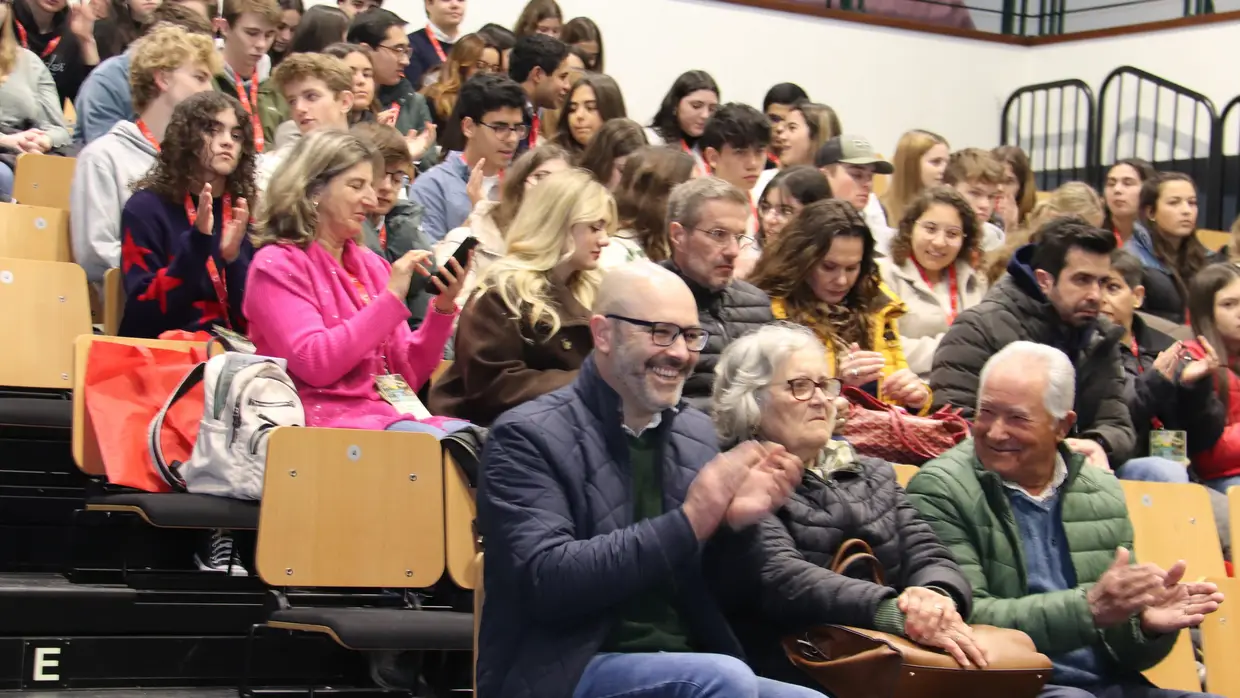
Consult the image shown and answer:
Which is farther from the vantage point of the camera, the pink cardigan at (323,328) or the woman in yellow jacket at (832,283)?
the woman in yellow jacket at (832,283)

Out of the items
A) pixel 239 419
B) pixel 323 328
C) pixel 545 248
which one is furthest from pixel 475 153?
pixel 239 419

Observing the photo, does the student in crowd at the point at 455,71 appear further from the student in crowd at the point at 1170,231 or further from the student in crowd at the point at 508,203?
the student in crowd at the point at 1170,231

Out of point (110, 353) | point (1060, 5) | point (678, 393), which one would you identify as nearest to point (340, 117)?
point (110, 353)

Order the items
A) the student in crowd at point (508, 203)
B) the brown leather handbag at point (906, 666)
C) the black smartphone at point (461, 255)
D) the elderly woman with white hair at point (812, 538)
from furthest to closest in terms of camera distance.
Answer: the student in crowd at point (508, 203) → the black smartphone at point (461, 255) → the elderly woman with white hair at point (812, 538) → the brown leather handbag at point (906, 666)

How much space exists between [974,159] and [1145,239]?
0.79 metres

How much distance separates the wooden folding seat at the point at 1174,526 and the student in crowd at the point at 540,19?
4.40 m

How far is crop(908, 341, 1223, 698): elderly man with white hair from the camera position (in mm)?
2979

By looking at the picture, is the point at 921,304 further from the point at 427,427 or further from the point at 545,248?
the point at 427,427

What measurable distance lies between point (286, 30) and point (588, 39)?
1442mm

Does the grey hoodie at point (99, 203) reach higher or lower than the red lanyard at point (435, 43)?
lower

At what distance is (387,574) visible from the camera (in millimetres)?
3395

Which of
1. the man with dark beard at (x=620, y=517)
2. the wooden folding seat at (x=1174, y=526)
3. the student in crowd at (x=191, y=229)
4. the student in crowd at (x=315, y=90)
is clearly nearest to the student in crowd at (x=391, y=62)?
the student in crowd at (x=315, y=90)

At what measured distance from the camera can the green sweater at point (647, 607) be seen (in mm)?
2615

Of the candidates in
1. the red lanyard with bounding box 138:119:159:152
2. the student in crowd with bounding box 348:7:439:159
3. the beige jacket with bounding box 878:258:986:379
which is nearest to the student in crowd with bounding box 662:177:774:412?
the beige jacket with bounding box 878:258:986:379
